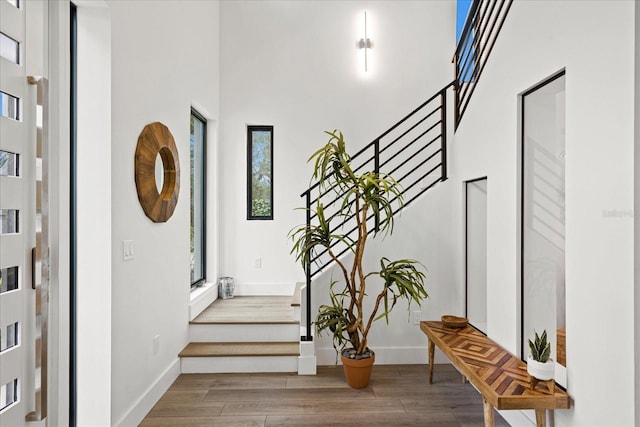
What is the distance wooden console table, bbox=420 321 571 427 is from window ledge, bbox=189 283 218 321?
6.78ft

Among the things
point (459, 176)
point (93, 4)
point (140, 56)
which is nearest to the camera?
point (93, 4)

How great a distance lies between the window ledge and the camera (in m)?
3.63

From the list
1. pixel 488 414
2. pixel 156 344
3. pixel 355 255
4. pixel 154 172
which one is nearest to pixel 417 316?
pixel 355 255

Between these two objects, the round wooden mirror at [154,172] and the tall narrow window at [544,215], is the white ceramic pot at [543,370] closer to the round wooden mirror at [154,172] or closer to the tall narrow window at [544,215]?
the tall narrow window at [544,215]

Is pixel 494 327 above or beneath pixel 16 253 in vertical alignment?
beneath

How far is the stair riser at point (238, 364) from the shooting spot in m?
3.31

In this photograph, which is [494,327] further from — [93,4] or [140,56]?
[93,4]

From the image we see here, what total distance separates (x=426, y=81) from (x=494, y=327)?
297 cm

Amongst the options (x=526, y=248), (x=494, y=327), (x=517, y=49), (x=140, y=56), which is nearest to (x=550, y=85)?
(x=517, y=49)

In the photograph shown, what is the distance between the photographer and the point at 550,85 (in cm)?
218

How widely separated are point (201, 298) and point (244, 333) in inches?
24.8

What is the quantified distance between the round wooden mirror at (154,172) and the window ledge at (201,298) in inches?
40.7

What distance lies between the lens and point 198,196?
171 inches

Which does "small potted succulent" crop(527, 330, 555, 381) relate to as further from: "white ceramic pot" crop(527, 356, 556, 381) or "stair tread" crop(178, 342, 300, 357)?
"stair tread" crop(178, 342, 300, 357)
